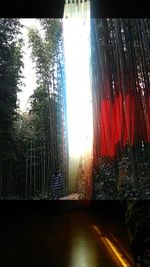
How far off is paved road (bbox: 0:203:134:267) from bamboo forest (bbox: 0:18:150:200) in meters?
0.61

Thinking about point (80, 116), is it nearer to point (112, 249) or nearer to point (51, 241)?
point (51, 241)

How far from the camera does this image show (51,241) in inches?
126

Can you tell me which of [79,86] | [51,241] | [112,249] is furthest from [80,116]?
[112,249]

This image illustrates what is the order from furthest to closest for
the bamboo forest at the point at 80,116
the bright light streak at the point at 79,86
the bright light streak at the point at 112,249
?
the bamboo forest at the point at 80,116, the bright light streak at the point at 79,86, the bright light streak at the point at 112,249

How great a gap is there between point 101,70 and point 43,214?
203 cm

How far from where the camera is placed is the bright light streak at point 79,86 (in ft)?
15.3

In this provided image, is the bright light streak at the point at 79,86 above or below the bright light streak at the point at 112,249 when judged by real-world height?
above

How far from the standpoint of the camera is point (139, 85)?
508 cm

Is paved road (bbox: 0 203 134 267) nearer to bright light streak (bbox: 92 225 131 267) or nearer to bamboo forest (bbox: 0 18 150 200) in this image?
bright light streak (bbox: 92 225 131 267)

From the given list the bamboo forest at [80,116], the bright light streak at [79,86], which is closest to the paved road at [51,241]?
the bamboo forest at [80,116]

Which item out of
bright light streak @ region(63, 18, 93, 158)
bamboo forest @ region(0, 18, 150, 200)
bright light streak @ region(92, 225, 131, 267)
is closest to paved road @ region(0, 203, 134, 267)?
bright light streak @ region(92, 225, 131, 267)

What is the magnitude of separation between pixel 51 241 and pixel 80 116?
195 centimetres

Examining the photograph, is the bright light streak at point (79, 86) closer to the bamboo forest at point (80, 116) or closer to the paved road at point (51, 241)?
the bamboo forest at point (80, 116)

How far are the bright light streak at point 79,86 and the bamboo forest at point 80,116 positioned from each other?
0.06 feet
